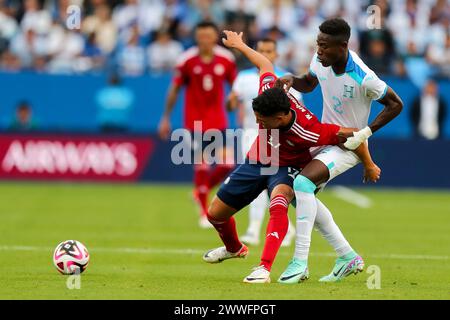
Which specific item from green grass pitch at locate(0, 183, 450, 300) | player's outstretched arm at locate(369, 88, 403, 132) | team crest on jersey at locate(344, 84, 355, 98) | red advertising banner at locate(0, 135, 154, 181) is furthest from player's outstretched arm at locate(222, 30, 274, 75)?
red advertising banner at locate(0, 135, 154, 181)

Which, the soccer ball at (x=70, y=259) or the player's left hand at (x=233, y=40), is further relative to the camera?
the player's left hand at (x=233, y=40)

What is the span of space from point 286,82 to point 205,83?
6.24m

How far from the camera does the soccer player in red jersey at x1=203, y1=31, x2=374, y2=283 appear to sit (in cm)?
970

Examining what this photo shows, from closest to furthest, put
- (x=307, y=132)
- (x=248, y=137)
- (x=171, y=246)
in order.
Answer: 1. (x=307, y=132)
2. (x=171, y=246)
3. (x=248, y=137)

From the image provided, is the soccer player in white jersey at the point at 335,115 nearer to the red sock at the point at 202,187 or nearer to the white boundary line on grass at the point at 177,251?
the white boundary line on grass at the point at 177,251

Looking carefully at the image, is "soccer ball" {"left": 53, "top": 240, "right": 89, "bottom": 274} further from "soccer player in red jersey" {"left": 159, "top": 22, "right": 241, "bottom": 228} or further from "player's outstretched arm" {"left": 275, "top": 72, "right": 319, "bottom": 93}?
"soccer player in red jersey" {"left": 159, "top": 22, "right": 241, "bottom": 228}

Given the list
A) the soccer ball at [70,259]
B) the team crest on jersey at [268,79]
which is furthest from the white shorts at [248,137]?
the soccer ball at [70,259]

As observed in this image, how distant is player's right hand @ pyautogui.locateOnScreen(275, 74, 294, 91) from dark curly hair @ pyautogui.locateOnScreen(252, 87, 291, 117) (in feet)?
1.65

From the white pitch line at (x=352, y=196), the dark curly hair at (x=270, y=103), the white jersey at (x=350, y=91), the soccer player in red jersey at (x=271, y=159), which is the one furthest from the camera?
the white pitch line at (x=352, y=196)

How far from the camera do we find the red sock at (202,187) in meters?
16.2

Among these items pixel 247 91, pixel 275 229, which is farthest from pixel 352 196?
pixel 275 229

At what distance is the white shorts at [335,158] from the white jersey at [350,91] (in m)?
0.32

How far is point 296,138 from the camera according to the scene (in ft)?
32.9

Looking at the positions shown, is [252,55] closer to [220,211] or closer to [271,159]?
[271,159]
